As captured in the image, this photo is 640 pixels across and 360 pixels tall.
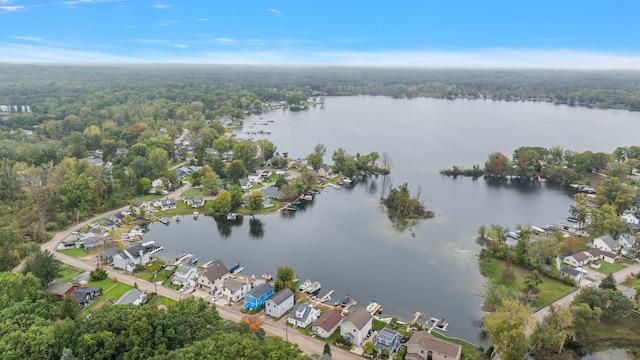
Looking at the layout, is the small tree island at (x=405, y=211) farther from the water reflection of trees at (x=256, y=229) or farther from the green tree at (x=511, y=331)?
the green tree at (x=511, y=331)

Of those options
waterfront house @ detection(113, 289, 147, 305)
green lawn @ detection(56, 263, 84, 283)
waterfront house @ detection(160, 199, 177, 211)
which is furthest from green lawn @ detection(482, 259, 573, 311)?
waterfront house @ detection(160, 199, 177, 211)

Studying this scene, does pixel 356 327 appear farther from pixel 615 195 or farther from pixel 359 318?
pixel 615 195

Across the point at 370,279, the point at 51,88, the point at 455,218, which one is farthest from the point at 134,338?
the point at 51,88

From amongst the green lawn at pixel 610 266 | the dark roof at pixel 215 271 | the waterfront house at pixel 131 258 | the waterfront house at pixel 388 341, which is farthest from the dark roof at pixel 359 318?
the green lawn at pixel 610 266

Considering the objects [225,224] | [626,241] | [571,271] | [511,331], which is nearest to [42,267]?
[225,224]

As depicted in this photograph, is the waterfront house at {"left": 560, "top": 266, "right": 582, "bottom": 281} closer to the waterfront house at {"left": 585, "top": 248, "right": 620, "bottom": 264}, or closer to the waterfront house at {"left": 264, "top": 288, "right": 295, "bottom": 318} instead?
the waterfront house at {"left": 585, "top": 248, "right": 620, "bottom": 264}

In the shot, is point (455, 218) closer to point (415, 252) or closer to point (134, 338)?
point (415, 252)
